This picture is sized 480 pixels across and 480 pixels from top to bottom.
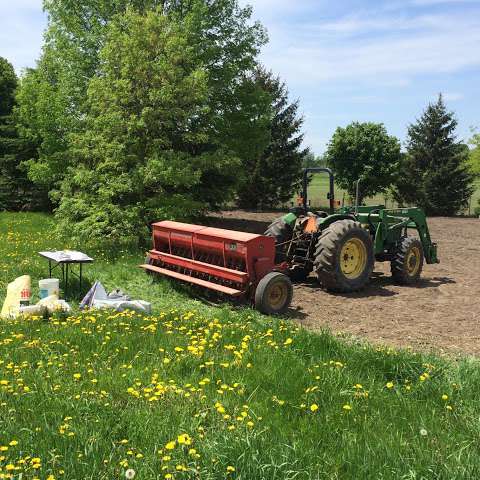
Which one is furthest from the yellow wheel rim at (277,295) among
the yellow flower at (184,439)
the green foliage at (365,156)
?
the green foliage at (365,156)

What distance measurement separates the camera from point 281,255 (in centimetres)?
1084

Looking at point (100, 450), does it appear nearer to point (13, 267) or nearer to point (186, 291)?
point (186, 291)

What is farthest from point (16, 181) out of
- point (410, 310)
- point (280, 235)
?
point (410, 310)

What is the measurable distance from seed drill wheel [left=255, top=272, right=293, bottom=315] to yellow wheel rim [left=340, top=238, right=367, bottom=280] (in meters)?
2.24

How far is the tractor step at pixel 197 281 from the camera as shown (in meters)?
8.06

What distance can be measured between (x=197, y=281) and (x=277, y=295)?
1393 millimetres

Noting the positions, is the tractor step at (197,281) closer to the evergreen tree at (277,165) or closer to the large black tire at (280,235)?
the large black tire at (280,235)

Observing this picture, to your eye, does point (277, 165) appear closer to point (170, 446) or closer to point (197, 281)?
point (197, 281)

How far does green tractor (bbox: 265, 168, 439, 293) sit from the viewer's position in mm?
9766

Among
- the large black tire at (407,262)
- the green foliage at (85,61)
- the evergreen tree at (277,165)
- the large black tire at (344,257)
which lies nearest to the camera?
the large black tire at (344,257)

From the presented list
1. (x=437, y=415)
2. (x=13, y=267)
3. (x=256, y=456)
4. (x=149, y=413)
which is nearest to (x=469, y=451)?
(x=437, y=415)

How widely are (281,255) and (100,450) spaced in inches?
303

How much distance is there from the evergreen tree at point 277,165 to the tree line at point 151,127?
6cm

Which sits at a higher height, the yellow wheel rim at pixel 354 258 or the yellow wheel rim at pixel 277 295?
the yellow wheel rim at pixel 354 258
